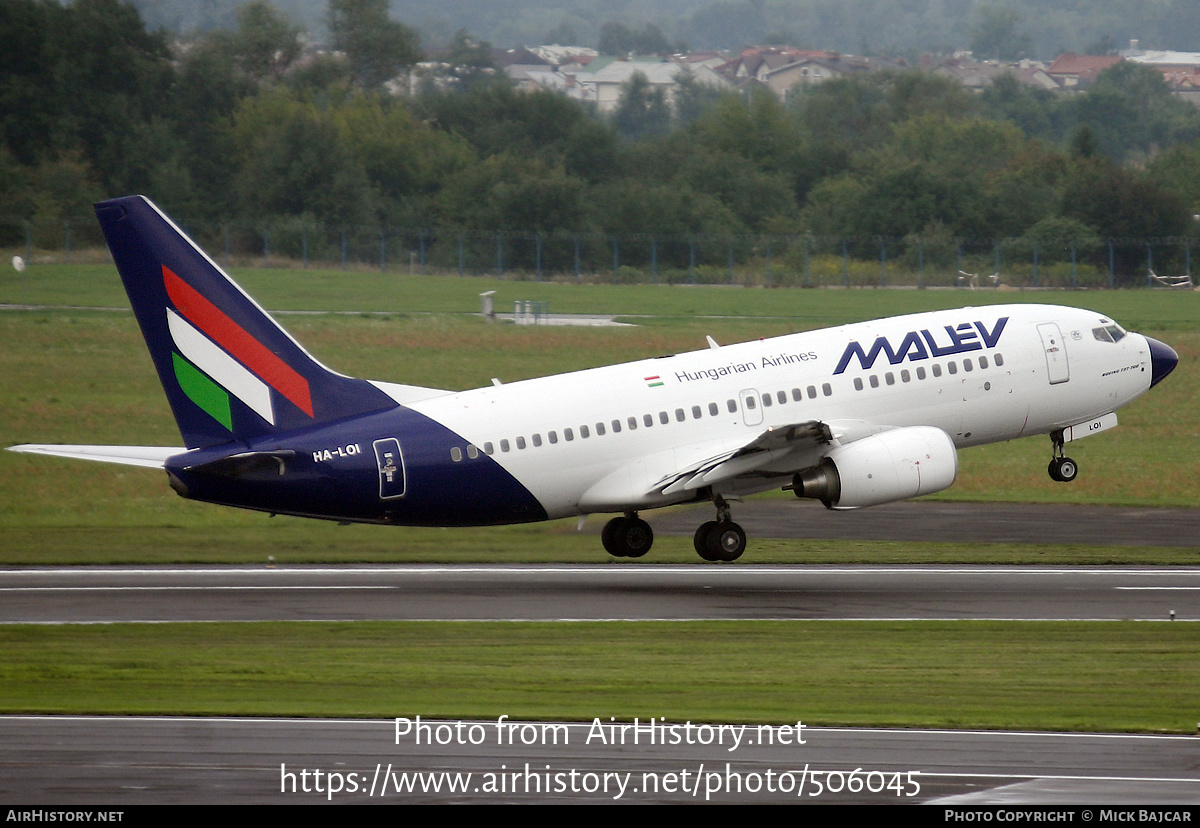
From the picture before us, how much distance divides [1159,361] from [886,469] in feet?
36.2

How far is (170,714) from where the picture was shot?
23.8 meters

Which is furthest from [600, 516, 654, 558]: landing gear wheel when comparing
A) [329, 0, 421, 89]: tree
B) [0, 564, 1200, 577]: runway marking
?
[329, 0, 421, 89]: tree

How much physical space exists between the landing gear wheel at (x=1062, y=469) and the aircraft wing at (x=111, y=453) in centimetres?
2139

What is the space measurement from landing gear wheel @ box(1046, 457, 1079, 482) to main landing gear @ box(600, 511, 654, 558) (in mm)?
10569

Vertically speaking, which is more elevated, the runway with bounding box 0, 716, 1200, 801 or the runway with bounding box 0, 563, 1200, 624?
the runway with bounding box 0, 716, 1200, 801

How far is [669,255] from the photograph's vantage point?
370 ft

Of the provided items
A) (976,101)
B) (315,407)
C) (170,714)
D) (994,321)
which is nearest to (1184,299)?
(994,321)

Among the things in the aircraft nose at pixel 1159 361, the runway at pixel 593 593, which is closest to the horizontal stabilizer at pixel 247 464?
the runway at pixel 593 593

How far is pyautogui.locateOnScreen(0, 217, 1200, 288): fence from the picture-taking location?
10100 cm

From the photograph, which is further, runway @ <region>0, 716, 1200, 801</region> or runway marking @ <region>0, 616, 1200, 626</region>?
runway marking @ <region>0, 616, 1200, 626</region>

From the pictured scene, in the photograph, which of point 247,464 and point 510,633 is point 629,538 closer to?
point 510,633

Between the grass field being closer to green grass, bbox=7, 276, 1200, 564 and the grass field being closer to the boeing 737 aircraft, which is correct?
green grass, bbox=7, 276, 1200, 564

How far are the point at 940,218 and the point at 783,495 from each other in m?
70.2

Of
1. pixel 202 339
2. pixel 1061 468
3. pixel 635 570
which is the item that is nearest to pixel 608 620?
pixel 635 570
